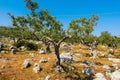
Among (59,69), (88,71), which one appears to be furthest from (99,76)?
(59,69)

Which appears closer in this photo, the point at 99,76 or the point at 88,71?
the point at 99,76

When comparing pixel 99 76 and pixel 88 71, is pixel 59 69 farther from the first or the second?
pixel 99 76

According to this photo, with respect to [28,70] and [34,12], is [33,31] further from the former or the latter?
[28,70]

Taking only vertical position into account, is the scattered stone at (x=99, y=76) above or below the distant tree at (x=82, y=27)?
below

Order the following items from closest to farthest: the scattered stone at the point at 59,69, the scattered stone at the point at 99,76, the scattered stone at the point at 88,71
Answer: the scattered stone at the point at 99,76 < the scattered stone at the point at 59,69 < the scattered stone at the point at 88,71

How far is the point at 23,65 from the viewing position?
43.0 metres

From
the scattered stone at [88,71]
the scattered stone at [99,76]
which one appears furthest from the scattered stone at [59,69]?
the scattered stone at [99,76]

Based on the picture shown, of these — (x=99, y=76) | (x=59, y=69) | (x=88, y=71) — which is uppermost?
(x=59, y=69)

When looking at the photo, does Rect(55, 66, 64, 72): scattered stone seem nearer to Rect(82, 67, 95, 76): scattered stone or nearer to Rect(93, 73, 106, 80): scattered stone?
Rect(82, 67, 95, 76): scattered stone

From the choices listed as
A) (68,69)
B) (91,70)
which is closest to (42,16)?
(68,69)

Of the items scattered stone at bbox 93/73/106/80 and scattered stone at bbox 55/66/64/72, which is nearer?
scattered stone at bbox 93/73/106/80

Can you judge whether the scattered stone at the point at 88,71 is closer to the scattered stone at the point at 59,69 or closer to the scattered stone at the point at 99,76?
the scattered stone at the point at 99,76

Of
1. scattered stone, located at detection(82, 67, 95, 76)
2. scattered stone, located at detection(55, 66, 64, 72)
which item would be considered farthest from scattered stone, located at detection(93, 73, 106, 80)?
scattered stone, located at detection(55, 66, 64, 72)

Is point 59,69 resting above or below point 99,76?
above
